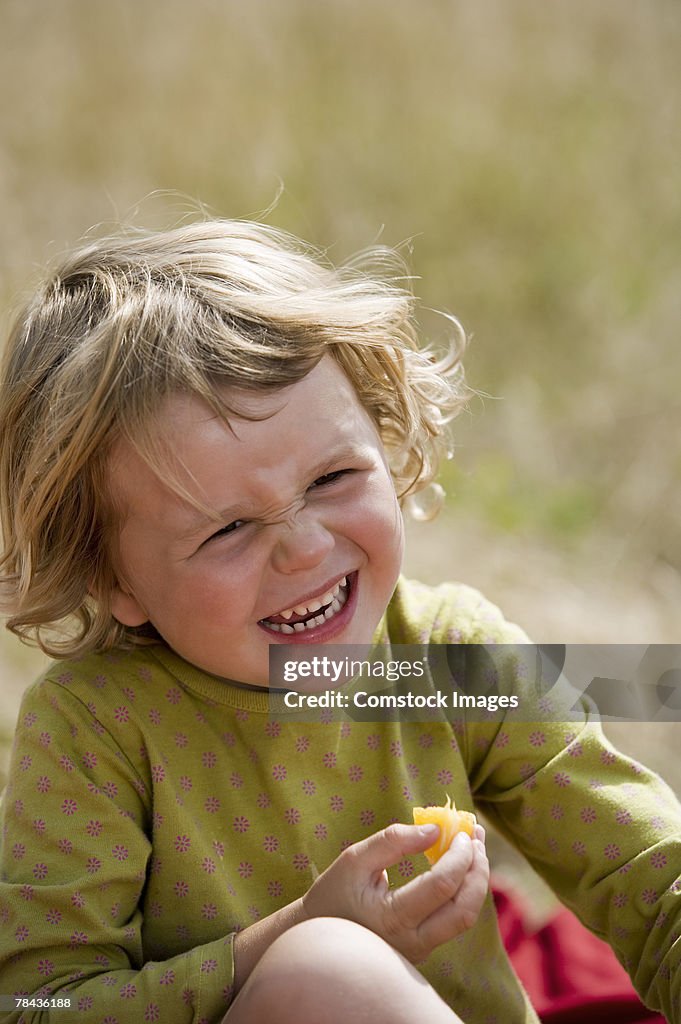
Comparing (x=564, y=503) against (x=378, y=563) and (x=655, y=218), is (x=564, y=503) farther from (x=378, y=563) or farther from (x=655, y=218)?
(x=378, y=563)

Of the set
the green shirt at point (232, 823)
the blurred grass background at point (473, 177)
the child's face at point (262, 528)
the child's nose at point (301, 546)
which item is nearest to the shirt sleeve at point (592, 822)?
the green shirt at point (232, 823)

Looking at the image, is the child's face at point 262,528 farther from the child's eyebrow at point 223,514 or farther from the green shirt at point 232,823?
the green shirt at point 232,823

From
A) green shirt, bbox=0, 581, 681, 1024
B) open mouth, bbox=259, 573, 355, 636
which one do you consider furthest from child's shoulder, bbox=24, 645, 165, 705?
open mouth, bbox=259, 573, 355, 636

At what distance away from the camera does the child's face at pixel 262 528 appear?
1.39 m

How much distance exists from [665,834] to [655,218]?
3.46 meters

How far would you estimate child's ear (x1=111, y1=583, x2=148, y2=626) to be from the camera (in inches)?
60.9

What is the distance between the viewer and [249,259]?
62.8 inches

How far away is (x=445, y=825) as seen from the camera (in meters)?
1.28

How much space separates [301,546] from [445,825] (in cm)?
37

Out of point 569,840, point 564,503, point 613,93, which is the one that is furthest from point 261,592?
point 613,93

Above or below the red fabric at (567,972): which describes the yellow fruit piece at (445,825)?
above

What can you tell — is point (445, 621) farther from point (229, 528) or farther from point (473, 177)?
point (473, 177)

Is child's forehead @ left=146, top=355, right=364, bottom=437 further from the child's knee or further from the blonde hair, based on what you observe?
the child's knee

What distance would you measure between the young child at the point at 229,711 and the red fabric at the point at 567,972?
28cm
